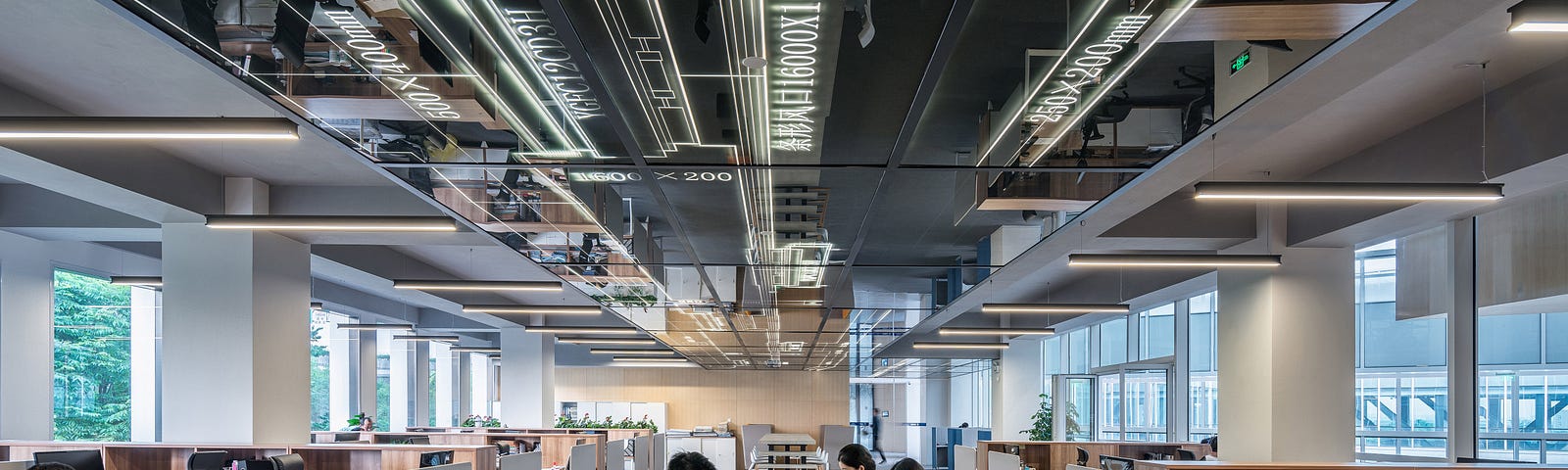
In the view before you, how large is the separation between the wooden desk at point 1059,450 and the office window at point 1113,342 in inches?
207

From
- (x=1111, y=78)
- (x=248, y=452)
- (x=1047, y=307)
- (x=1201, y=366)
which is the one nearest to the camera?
(x=1111, y=78)

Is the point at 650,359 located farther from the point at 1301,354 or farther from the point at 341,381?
the point at 1301,354

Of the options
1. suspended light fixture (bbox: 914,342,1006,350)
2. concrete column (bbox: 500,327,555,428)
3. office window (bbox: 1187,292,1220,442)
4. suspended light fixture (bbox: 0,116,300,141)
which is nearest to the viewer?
suspended light fixture (bbox: 0,116,300,141)

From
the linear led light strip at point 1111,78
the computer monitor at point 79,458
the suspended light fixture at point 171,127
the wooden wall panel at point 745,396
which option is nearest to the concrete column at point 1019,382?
the wooden wall panel at point 745,396

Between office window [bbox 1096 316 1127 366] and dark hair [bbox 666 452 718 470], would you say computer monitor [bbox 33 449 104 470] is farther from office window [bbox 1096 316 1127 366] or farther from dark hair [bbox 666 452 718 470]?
office window [bbox 1096 316 1127 366]

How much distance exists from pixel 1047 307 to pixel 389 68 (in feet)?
31.3

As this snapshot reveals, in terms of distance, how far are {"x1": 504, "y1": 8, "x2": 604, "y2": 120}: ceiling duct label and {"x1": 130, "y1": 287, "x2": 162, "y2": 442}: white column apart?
14.5 m

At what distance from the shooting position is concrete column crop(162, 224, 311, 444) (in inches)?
349

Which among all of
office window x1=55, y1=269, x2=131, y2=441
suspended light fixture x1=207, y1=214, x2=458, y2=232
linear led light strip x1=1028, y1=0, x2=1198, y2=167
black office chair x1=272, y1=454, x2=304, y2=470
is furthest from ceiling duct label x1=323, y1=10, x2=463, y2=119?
office window x1=55, y1=269, x2=131, y2=441

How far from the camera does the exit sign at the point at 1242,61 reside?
3.48 metres

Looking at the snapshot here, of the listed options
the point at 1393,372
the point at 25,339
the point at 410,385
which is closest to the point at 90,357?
the point at 25,339

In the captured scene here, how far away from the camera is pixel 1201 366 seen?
1633 cm

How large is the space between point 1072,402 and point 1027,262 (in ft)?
43.5

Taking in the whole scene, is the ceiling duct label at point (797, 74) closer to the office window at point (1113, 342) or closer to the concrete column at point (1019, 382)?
the office window at point (1113, 342)
